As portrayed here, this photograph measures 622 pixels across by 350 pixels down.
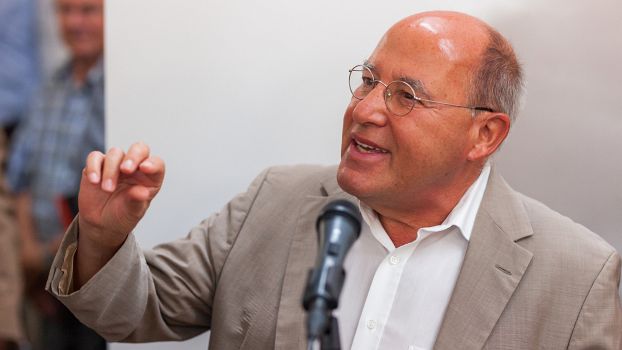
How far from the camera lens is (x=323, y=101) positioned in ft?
7.66

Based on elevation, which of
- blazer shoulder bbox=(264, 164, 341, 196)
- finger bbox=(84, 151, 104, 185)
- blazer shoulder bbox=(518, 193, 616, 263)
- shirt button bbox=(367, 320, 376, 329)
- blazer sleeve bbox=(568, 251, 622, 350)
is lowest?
shirt button bbox=(367, 320, 376, 329)

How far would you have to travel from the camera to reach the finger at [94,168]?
5.09 ft

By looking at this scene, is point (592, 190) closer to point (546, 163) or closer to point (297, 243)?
point (546, 163)

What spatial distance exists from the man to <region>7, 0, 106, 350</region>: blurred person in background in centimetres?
39

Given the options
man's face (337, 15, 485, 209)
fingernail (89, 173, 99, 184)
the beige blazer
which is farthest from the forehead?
fingernail (89, 173, 99, 184)

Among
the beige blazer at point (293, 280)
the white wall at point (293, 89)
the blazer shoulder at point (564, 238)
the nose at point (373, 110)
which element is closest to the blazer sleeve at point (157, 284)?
the beige blazer at point (293, 280)

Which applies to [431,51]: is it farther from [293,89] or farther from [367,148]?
[293,89]

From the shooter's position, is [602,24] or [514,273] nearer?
[514,273]

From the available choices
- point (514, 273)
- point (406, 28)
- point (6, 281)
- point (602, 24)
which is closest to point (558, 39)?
point (602, 24)

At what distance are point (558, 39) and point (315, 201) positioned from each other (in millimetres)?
823

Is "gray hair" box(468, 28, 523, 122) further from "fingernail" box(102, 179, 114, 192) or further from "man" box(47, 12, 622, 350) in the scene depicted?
"fingernail" box(102, 179, 114, 192)

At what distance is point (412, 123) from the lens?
1811 millimetres

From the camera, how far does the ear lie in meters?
1.91

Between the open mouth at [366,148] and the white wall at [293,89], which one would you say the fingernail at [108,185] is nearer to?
the open mouth at [366,148]
